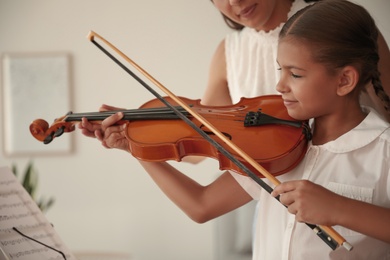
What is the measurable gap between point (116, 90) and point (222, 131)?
2.24 m

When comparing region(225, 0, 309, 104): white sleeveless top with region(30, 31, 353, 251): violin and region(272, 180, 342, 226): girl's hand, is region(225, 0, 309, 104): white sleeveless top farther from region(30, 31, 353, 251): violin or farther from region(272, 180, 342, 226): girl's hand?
region(272, 180, 342, 226): girl's hand

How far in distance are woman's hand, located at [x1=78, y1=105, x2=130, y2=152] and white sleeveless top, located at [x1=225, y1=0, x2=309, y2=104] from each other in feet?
1.64

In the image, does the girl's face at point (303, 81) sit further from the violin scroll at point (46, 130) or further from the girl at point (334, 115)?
the violin scroll at point (46, 130)

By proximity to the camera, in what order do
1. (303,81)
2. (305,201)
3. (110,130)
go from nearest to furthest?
(305,201), (303,81), (110,130)

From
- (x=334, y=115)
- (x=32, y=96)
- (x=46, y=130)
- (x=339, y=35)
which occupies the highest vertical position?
(x=339, y=35)

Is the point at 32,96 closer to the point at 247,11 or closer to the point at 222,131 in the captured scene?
the point at 247,11

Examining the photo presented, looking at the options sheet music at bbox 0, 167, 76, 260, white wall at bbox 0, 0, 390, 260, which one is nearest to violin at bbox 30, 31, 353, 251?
sheet music at bbox 0, 167, 76, 260

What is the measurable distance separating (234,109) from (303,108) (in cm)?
30

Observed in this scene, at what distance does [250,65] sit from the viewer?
182cm

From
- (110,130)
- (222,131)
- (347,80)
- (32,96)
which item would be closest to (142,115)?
(110,130)

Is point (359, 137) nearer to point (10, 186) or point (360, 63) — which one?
point (360, 63)

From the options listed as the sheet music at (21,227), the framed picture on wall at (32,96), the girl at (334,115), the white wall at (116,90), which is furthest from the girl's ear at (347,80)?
the framed picture on wall at (32,96)

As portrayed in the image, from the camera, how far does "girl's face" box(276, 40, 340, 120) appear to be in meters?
1.14

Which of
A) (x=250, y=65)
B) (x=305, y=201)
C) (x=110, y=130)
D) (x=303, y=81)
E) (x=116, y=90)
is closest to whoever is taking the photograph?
(x=305, y=201)
